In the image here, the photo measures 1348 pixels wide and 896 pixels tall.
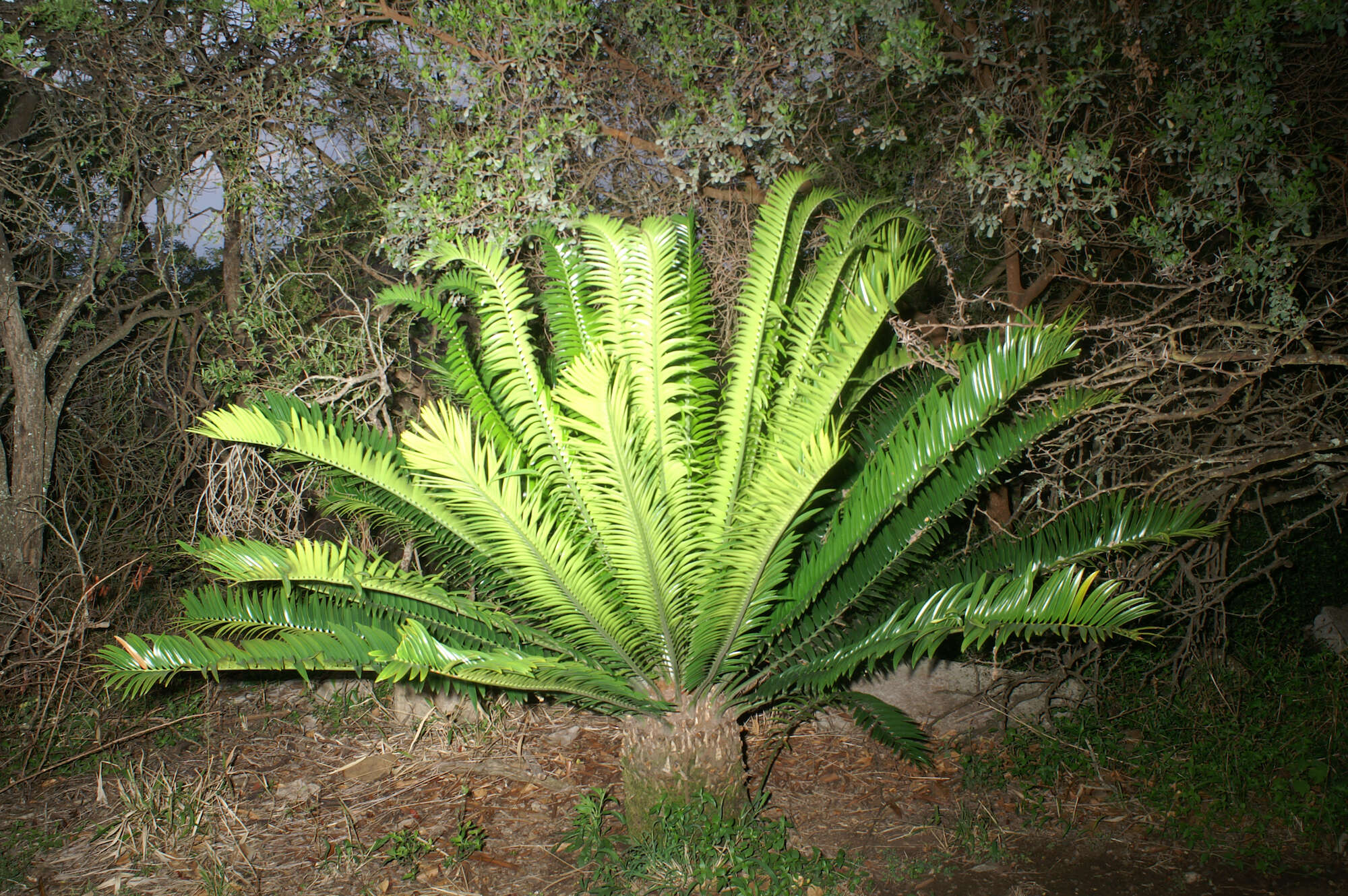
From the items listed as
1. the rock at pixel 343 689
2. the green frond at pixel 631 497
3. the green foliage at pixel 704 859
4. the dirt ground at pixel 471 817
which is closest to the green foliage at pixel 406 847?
A: the dirt ground at pixel 471 817

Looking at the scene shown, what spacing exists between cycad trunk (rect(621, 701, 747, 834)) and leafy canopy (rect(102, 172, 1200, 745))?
12cm

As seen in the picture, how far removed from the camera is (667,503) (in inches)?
121

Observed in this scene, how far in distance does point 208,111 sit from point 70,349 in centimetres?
240

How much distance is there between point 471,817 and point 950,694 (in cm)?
292

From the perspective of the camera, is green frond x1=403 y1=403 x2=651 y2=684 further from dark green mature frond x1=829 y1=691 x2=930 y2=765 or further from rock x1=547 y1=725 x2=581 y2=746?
rock x1=547 y1=725 x2=581 y2=746

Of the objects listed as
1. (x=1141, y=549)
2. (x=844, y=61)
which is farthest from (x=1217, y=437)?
(x=844, y=61)

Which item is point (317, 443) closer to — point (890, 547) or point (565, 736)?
point (890, 547)

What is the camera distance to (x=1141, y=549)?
4.26 meters

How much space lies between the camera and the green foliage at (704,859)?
3225 mm

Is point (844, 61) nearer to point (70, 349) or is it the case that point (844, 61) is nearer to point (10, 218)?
point (10, 218)

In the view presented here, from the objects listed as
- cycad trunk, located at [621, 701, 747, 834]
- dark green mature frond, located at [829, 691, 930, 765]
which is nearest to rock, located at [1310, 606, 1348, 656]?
dark green mature frond, located at [829, 691, 930, 765]

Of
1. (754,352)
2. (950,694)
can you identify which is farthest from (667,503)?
(950,694)

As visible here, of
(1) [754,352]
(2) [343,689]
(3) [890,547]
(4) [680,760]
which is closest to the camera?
(1) [754,352]

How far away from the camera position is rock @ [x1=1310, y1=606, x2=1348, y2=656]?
541 centimetres
